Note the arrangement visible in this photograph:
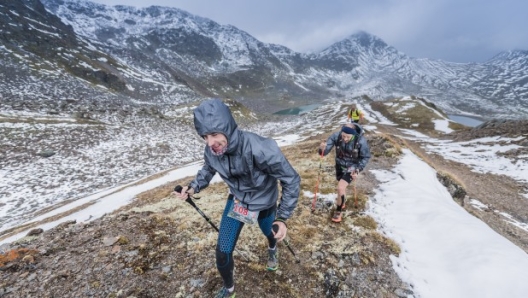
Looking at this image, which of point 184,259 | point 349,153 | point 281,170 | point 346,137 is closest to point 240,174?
point 281,170

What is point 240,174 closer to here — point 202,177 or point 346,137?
point 202,177

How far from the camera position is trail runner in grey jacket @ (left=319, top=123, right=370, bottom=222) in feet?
26.3

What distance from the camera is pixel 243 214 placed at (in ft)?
15.1

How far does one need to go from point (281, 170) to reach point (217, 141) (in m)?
1.18

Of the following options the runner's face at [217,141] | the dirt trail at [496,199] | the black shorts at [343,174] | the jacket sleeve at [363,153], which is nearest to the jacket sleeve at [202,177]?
the runner's face at [217,141]

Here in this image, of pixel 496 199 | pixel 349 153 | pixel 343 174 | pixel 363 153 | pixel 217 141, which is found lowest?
pixel 496 199

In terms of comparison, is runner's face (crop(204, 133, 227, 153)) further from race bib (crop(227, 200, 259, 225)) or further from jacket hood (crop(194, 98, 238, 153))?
race bib (crop(227, 200, 259, 225))

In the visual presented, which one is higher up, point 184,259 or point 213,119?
point 213,119

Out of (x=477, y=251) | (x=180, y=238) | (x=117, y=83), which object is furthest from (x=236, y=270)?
(x=117, y=83)

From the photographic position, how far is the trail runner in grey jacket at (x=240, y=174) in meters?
3.93

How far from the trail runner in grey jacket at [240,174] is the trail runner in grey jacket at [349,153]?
4.03 metres

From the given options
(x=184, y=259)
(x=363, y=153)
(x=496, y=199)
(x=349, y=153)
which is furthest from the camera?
(x=496, y=199)

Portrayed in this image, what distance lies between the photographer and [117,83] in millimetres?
105562

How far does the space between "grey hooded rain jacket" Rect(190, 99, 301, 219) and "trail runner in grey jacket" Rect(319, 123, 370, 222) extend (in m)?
4.20
